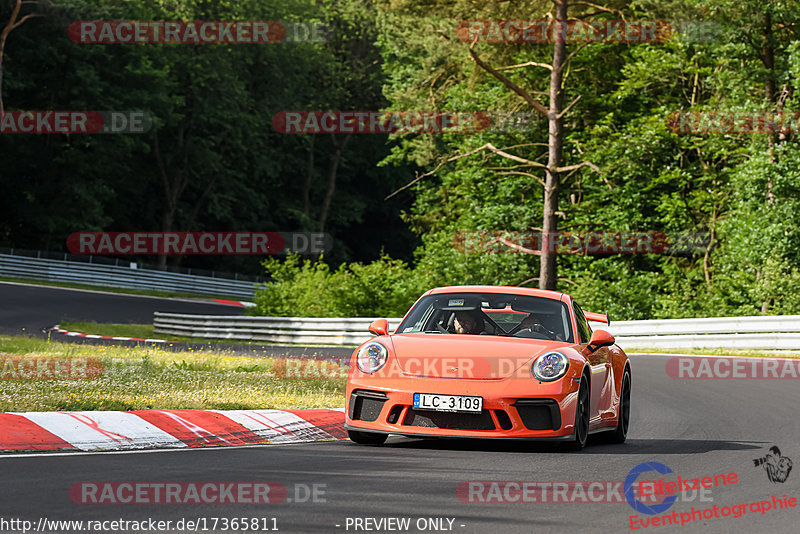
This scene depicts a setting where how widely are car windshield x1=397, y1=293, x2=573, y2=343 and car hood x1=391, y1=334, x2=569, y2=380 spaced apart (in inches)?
19.5

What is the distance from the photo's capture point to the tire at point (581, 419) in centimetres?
914

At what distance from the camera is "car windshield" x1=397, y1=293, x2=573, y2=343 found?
1012 cm

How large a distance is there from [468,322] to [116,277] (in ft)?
152

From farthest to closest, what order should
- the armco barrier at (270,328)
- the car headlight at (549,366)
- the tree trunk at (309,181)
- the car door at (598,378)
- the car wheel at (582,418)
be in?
the tree trunk at (309,181)
the armco barrier at (270,328)
the car door at (598,378)
the car wheel at (582,418)
the car headlight at (549,366)

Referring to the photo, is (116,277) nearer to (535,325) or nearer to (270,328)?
(270,328)

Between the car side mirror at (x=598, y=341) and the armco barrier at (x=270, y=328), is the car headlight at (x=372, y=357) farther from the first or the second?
the armco barrier at (x=270, y=328)

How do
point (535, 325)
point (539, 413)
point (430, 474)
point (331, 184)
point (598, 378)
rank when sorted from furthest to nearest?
point (331, 184), point (535, 325), point (598, 378), point (539, 413), point (430, 474)

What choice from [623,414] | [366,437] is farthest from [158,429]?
[623,414]

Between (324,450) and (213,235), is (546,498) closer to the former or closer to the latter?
(324,450)

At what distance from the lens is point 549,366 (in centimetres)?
907

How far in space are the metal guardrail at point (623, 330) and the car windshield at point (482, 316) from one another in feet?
40.3

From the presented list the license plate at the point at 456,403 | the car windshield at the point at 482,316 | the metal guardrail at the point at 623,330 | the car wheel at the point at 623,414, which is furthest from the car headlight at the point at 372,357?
the metal guardrail at the point at 623,330

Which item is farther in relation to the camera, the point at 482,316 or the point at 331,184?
the point at 331,184

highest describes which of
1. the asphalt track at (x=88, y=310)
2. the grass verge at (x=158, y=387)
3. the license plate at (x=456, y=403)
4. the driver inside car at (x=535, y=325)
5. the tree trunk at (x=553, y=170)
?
the tree trunk at (x=553, y=170)
